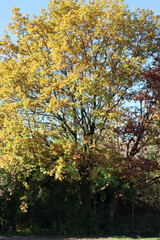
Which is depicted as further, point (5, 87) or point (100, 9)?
point (100, 9)

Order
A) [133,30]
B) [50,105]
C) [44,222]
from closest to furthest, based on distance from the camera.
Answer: [50,105]
[133,30]
[44,222]

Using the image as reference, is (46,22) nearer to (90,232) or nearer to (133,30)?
(133,30)

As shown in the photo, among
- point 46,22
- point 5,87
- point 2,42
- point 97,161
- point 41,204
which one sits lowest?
point 41,204

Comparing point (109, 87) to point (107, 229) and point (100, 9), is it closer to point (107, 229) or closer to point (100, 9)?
point (100, 9)

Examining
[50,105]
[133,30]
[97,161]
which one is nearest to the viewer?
[50,105]

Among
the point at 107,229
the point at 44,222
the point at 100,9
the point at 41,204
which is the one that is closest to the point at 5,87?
the point at 100,9

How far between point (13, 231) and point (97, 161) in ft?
26.1

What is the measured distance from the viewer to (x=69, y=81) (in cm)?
1176

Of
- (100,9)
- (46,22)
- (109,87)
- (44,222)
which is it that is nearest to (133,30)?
(100,9)

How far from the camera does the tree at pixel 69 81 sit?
38.1ft

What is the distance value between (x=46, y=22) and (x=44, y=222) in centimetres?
1242

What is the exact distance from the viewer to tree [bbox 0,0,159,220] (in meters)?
11.6

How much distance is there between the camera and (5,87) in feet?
41.1

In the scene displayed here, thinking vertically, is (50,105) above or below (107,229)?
above
